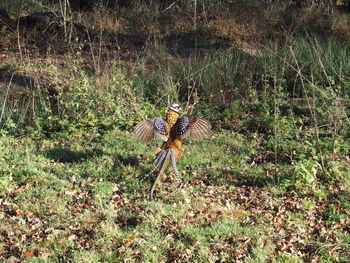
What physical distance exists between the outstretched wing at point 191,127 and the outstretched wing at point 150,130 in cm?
16

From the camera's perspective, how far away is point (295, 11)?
15.2 metres

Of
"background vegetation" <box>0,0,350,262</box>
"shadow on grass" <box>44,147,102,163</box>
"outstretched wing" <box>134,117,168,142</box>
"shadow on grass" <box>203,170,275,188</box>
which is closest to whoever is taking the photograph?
"background vegetation" <box>0,0,350,262</box>

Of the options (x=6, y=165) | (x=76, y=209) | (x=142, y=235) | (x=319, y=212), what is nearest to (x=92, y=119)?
(x=6, y=165)

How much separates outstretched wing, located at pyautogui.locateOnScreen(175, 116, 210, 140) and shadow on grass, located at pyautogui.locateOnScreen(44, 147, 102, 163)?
1934 millimetres

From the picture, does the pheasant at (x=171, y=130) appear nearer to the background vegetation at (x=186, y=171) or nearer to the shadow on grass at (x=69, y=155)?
the background vegetation at (x=186, y=171)

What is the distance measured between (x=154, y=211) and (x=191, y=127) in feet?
3.15

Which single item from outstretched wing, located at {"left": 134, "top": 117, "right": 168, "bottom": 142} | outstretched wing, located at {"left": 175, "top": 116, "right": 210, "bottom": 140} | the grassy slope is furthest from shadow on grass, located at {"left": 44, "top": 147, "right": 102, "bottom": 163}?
outstretched wing, located at {"left": 175, "top": 116, "right": 210, "bottom": 140}

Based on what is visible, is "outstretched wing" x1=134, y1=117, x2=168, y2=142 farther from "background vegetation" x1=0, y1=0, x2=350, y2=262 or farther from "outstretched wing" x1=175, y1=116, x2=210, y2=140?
"background vegetation" x1=0, y1=0, x2=350, y2=262

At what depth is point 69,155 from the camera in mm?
7055

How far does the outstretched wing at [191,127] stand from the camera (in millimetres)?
5375

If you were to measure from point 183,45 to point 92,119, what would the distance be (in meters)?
6.07

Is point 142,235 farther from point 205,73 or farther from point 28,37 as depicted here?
point 28,37

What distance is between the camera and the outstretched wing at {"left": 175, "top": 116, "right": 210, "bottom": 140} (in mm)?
5375

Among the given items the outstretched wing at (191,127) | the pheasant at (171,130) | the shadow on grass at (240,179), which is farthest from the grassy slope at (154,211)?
the outstretched wing at (191,127)
